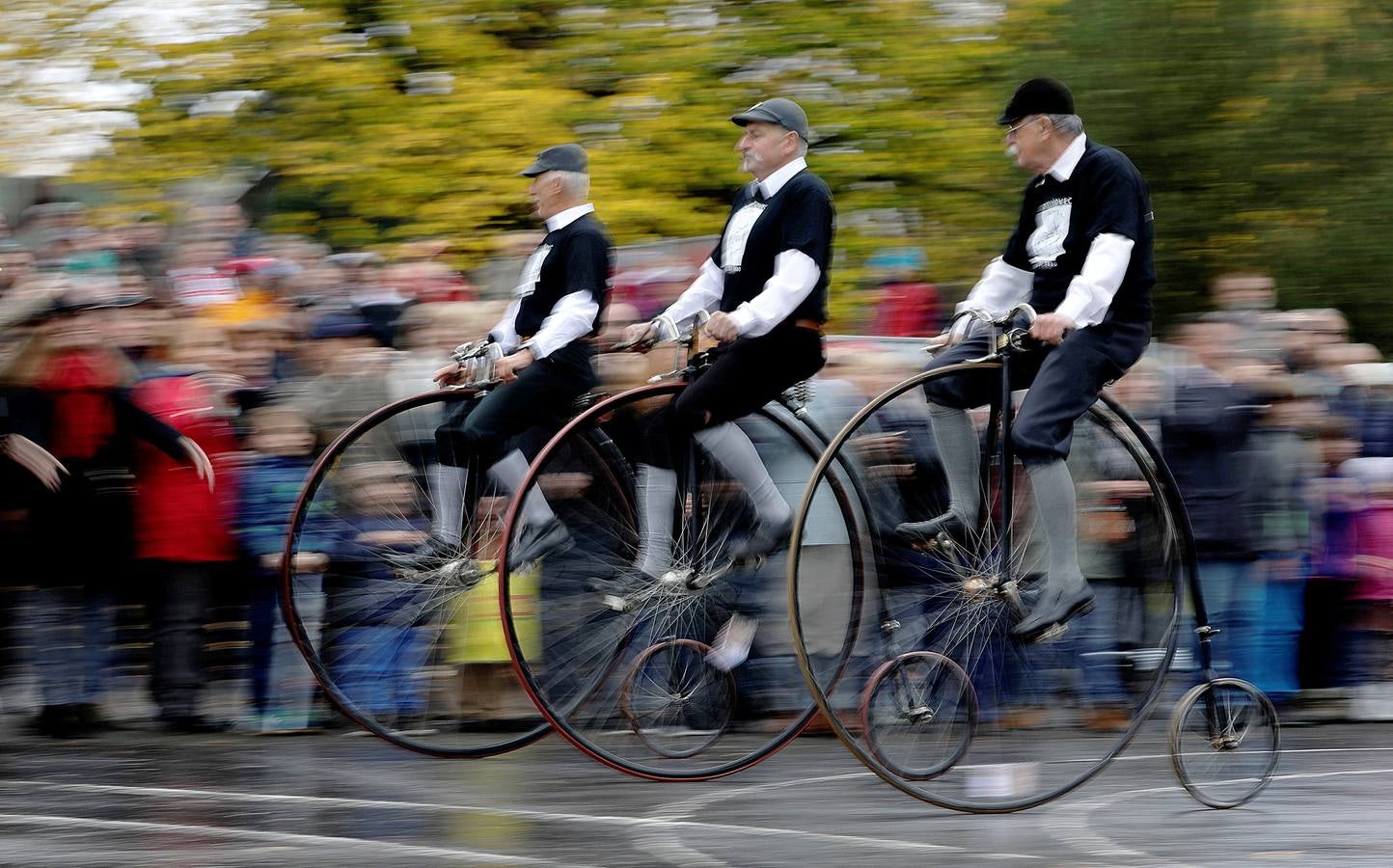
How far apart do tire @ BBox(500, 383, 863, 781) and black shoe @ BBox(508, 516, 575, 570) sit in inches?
1.8

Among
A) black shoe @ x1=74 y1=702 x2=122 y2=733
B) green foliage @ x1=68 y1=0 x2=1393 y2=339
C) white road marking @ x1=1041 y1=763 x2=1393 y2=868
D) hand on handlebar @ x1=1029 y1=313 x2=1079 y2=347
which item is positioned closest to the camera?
white road marking @ x1=1041 y1=763 x2=1393 y2=868

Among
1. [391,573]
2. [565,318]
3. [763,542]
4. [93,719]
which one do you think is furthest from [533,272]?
[93,719]

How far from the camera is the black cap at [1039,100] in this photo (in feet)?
20.8

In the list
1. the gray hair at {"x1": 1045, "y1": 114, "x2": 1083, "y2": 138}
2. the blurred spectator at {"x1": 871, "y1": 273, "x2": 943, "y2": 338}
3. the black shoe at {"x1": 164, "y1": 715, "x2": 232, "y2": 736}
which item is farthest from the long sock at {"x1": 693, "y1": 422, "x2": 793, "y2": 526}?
the blurred spectator at {"x1": 871, "y1": 273, "x2": 943, "y2": 338}

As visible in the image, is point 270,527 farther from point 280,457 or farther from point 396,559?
point 396,559

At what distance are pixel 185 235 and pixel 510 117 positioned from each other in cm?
259

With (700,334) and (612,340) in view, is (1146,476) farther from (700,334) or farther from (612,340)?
(612,340)

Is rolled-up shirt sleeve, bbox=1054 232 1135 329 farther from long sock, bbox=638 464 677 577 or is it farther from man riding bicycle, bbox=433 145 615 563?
man riding bicycle, bbox=433 145 615 563

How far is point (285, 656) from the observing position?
838 cm

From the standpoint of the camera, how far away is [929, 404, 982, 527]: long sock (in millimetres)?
6434

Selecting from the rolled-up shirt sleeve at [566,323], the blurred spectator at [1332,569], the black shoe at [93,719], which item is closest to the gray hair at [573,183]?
the rolled-up shirt sleeve at [566,323]

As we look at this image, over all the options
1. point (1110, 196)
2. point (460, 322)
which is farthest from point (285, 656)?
point (1110, 196)

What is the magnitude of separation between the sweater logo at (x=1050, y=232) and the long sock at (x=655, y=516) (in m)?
1.51

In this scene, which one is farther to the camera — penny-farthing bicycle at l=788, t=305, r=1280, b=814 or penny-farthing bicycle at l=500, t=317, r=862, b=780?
penny-farthing bicycle at l=500, t=317, r=862, b=780
